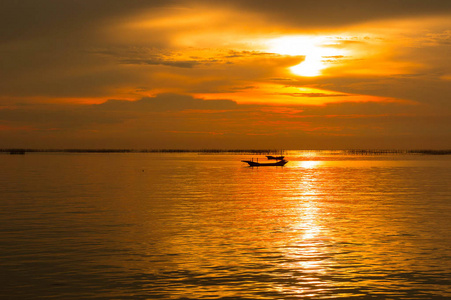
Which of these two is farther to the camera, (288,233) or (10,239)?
(288,233)

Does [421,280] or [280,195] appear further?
[280,195]

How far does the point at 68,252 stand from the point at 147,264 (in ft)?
14.5

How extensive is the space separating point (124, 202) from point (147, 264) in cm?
2399

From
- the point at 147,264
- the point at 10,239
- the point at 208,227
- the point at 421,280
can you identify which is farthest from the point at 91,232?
the point at 421,280

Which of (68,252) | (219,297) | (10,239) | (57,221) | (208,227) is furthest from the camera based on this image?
(57,221)

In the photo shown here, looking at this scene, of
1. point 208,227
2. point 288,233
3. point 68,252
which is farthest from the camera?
point 208,227

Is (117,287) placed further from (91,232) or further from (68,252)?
(91,232)

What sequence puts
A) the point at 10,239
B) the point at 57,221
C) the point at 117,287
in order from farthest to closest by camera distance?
the point at 57,221 → the point at 10,239 → the point at 117,287

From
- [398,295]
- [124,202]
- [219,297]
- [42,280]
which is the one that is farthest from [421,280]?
[124,202]

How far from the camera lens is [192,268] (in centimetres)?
2069

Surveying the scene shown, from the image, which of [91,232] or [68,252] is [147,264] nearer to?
[68,252]

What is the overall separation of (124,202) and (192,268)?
25.2 m

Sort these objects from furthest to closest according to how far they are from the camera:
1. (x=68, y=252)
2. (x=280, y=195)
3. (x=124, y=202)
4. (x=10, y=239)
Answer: (x=280, y=195), (x=124, y=202), (x=10, y=239), (x=68, y=252)

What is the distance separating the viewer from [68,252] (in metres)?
23.8
